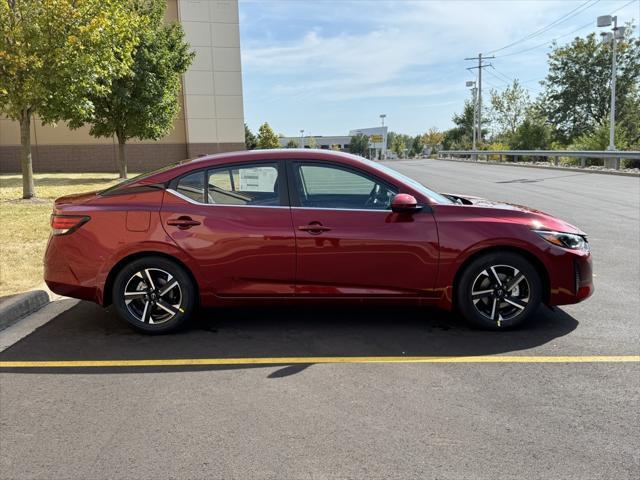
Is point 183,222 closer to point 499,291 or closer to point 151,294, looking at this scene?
point 151,294

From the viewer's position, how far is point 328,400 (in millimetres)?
3525

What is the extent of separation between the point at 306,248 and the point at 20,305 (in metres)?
2.96

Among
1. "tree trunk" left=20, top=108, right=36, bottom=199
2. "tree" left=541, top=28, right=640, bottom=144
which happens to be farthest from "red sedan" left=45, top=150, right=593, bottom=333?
"tree" left=541, top=28, right=640, bottom=144

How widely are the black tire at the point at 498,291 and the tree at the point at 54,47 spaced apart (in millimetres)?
11212

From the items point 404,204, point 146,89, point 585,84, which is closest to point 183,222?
point 404,204

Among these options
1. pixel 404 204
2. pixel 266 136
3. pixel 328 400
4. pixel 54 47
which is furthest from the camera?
pixel 266 136

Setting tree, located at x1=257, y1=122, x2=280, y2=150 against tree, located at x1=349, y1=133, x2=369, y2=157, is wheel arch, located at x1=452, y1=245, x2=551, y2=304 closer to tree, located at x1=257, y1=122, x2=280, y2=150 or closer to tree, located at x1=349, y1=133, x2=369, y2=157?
tree, located at x1=257, y1=122, x2=280, y2=150

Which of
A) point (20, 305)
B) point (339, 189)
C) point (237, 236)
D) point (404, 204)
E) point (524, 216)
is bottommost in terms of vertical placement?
point (20, 305)

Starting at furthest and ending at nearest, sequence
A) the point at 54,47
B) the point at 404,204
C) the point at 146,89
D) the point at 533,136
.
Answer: the point at 533,136 < the point at 146,89 < the point at 54,47 < the point at 404,204

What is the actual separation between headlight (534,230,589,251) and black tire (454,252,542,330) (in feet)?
0.87

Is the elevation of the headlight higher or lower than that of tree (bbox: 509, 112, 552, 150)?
lower

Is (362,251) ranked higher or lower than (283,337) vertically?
higher

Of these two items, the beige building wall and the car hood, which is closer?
the car hood

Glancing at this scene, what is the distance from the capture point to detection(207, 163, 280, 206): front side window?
15.7 ft
